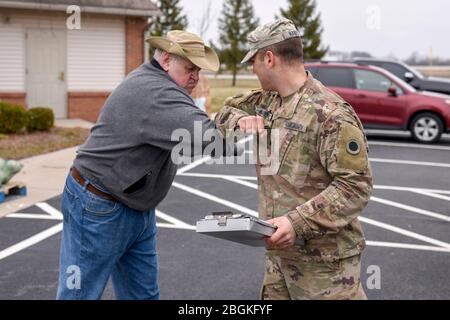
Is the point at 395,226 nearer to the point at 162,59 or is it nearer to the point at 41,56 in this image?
the point at 162,59

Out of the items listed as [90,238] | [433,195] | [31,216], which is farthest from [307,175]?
[433,195]

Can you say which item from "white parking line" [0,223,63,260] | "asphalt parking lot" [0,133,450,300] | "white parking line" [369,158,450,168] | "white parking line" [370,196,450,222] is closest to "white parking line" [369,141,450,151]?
"white parking line" [369,158,450,168]

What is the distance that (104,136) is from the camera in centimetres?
329

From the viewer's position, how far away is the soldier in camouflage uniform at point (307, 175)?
8.87 ft

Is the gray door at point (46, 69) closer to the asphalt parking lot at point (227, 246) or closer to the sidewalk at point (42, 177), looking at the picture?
the sidewalk at point (42, 177)

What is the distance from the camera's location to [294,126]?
2820 millimetres

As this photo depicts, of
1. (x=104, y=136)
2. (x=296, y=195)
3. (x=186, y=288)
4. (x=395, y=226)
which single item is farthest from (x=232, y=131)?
(x=395, y=226)

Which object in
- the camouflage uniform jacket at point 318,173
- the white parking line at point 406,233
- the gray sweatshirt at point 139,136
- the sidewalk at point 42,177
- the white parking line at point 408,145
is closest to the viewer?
the camouflage uniform jacket at point 318,173

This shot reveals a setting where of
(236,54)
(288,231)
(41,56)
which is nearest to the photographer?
(288,231)

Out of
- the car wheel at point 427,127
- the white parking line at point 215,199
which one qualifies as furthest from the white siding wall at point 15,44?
the car wheel at point 427,127

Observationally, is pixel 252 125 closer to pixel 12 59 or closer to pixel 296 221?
pixel 296 221

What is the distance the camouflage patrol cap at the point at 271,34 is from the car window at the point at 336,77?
39.8ft

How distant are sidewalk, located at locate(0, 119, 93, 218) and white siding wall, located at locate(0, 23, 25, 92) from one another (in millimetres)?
4637
